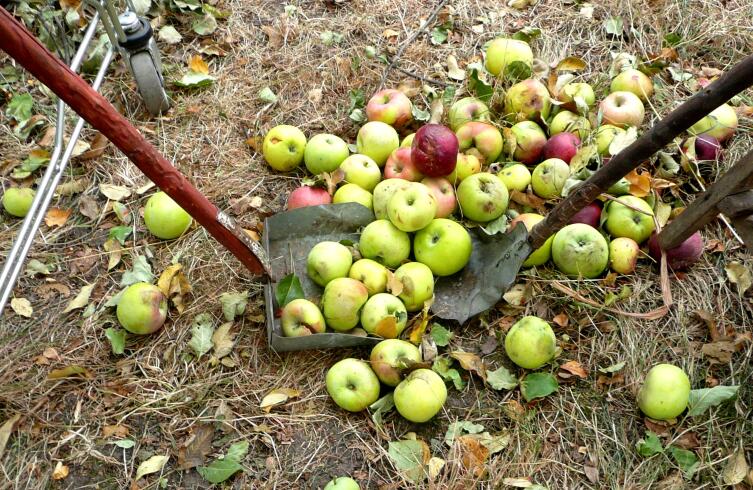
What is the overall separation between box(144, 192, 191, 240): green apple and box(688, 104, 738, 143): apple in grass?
2.43 meters

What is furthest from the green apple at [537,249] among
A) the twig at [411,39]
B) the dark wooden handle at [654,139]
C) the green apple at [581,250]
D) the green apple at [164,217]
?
the green apple at [164,217]

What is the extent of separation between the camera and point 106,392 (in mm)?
2217

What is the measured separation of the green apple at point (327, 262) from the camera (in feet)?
7.59

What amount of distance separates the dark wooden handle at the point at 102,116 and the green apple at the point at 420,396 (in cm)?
77

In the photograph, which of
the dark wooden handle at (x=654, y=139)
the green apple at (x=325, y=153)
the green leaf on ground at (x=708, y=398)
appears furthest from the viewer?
the green apple at (x=325, y=153)

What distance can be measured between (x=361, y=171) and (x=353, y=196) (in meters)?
0.13

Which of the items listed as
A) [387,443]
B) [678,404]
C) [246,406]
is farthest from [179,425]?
[678,404]

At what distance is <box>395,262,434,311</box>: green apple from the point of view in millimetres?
2307

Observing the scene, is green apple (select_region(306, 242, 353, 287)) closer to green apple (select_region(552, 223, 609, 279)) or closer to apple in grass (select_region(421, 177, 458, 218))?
apple in grass (select_region(421, 177, 458, 218))

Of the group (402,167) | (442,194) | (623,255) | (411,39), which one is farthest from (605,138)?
(411,39)

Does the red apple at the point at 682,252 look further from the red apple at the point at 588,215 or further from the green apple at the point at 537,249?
the green apple at the point at 537,249

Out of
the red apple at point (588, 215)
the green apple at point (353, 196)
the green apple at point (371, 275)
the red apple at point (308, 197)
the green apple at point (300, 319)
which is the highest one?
the red apple at point (588, 215)

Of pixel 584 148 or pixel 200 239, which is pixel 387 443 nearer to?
pixel 200 239

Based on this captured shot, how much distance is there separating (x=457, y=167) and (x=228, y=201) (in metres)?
1.07
